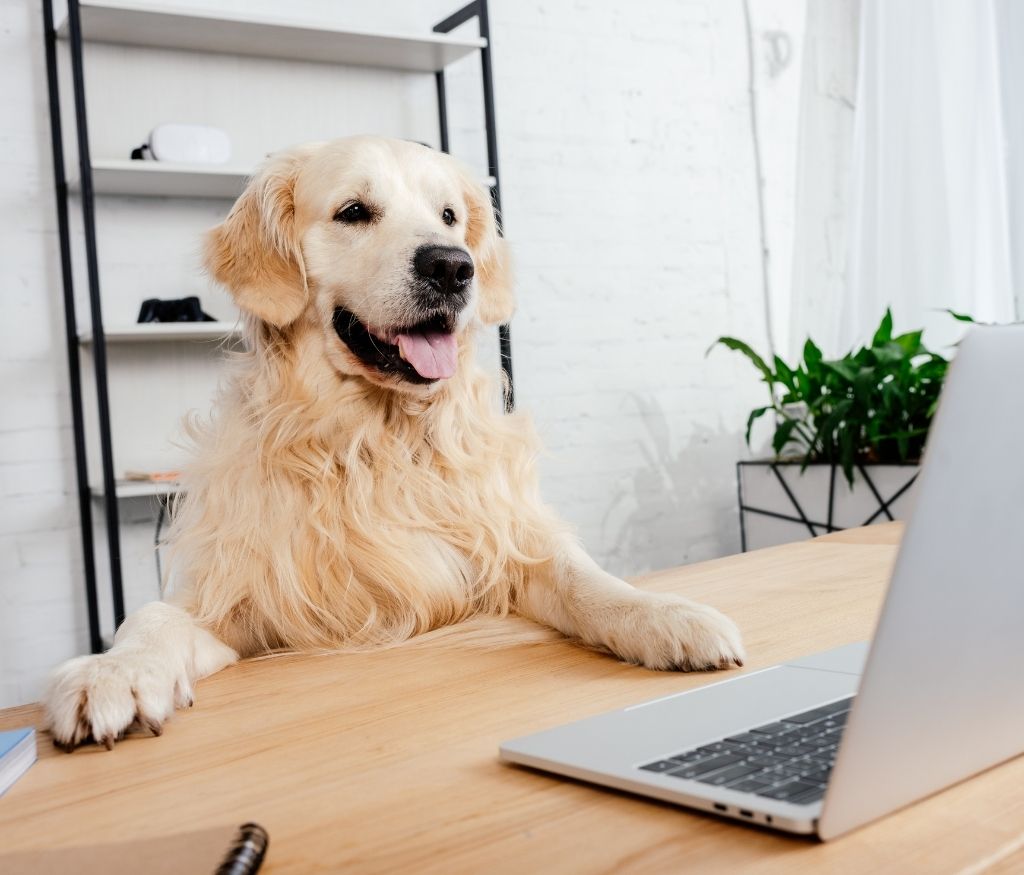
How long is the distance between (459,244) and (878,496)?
6.22 feet

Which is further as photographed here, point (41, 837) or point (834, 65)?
point (834, 65)

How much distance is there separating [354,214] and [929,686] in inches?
47.4

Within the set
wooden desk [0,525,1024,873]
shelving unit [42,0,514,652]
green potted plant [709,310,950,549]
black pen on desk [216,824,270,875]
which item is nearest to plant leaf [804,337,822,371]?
green potted plant [709,310,950,549]

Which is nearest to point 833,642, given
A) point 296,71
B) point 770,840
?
point 770,840

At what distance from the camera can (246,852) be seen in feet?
1.63

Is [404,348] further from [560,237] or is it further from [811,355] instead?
[560,237]

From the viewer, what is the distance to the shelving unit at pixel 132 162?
256 centimetres

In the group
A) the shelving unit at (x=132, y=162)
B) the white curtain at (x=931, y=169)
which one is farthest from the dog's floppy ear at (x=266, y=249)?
the white curtain at (x=931, y=169)

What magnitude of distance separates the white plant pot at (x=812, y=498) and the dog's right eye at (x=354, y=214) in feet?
6.27

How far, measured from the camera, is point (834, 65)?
13.1 ft

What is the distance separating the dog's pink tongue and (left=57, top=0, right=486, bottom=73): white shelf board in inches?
66.6

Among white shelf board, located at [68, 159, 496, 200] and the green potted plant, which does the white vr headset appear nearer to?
white shelf board, located at [68, 159, 496, 200]

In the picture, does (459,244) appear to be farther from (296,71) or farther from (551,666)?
(296,71)

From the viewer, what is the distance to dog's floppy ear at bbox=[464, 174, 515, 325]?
1.67 metres
